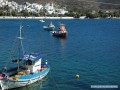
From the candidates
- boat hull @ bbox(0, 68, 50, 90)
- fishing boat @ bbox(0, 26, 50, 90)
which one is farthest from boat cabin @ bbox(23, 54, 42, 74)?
boat hull @ bbox(0, 68, 50, 90)

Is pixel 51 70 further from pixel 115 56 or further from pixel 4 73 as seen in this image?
pixel 115 56

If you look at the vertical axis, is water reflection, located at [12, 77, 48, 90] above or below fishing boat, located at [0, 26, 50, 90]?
below

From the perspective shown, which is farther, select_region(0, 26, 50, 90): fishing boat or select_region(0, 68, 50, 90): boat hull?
select_region(0, 26, 50, 90): fishing boat

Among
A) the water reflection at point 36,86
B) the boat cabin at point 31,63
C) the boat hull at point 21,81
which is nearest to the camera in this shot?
the boat hull at point 21,81

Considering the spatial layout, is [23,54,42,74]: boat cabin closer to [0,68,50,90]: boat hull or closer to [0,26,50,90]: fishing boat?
[0,26,50,90]: fishing boat

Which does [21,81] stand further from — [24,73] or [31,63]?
[31,63]

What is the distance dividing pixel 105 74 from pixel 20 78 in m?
12.1

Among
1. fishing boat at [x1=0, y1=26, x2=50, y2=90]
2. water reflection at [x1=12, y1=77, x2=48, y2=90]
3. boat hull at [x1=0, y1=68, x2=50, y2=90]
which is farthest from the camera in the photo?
water reflection at [x1=12, y1=77, x2=48, y2=90]

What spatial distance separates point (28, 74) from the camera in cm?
3753

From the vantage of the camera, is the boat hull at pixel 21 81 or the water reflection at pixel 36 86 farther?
the water reflection at pixel 36 86

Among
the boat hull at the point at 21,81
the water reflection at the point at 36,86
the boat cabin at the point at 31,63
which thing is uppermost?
the boat cabin at the point at 31,63

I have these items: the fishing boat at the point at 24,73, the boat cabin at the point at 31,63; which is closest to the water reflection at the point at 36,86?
the fishing boat at the point at 24,73

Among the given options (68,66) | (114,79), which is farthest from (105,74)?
(68,66)

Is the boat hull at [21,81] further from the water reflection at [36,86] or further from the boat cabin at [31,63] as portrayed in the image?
the boat cabin at [31,63]
